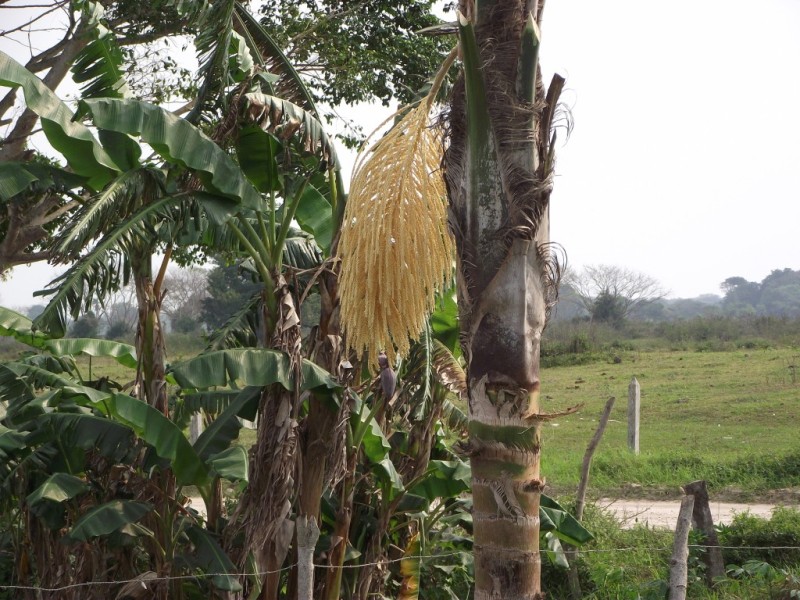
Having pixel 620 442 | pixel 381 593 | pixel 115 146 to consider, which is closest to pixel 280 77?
pixel 115 146

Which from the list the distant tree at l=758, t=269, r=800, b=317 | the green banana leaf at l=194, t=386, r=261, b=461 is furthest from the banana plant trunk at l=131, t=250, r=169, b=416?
the distant tree at l=758, t=269, r=800, b=317

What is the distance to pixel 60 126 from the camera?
5355 mm

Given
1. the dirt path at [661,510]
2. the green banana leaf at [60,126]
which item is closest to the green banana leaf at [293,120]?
the green banana leaf at [60,126]

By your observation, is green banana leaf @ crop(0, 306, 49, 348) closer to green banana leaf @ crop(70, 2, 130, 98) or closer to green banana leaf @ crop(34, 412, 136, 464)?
green banana leaf @ crop(34, 412, 136, 464)

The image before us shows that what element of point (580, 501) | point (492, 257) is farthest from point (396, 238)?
point (580, 501)

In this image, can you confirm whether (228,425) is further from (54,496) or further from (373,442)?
(54,496)

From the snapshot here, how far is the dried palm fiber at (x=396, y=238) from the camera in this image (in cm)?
342

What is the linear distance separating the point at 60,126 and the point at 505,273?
339 cm

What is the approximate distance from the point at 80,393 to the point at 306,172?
7.45 feet

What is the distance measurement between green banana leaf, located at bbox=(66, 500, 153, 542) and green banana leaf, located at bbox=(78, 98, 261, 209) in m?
2.22

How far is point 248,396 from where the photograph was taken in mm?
5895

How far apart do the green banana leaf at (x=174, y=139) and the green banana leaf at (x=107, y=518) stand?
7.27ft

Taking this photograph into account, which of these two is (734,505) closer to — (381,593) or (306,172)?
(381,593)

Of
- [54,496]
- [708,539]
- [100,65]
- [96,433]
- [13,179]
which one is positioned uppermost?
[100,65]
